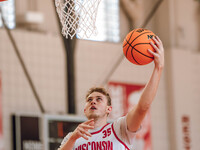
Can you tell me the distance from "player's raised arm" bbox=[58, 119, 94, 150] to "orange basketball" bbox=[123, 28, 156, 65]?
0.81m

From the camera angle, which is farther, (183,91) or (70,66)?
(183,91)

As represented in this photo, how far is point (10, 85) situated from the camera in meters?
14.1

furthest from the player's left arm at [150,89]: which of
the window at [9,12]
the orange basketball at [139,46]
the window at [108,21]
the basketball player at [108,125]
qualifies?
the window at [108,21]

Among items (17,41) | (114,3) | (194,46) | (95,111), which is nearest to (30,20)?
(17,41)

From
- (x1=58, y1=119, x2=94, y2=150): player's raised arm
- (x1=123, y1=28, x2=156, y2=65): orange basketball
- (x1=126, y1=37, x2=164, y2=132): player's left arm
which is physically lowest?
(x1=58, y1=119, x2=94, y2=150): player's raised arm

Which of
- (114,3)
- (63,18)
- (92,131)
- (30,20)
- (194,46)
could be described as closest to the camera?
(92,131)

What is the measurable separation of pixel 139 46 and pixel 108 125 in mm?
879

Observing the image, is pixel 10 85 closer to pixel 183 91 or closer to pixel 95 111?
pixel 183 91

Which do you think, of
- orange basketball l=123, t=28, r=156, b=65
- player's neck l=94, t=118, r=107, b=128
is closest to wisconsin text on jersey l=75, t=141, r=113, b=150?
player's neck l=94, t=118, r=107, b=128

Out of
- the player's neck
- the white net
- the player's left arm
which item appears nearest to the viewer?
the player's left arm

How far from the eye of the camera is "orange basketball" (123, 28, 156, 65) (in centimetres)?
539

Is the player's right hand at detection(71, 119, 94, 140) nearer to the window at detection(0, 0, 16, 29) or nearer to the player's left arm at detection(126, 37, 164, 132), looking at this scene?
the player's left arm at detection(126, 37, 164, 132)

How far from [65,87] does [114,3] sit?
3.36 meters

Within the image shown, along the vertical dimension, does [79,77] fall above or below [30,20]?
below
